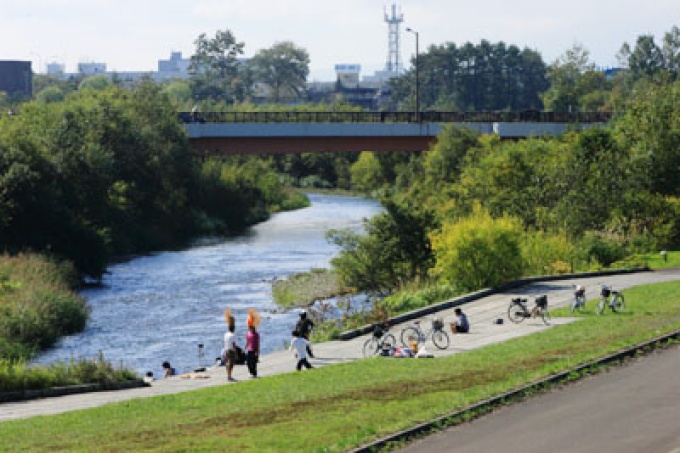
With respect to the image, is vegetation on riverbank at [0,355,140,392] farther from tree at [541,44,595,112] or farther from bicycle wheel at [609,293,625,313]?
tree at [541,44,595,112]

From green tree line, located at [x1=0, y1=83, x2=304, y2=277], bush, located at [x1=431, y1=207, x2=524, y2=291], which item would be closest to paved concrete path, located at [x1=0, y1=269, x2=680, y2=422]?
bush, located at [x1=431, y1=207, x2=524, y2=291]

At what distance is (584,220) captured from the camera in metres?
61.4

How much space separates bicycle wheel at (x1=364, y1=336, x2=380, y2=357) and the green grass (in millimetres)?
2349

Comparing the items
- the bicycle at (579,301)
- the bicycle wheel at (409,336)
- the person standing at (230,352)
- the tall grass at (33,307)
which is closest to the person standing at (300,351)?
the person standing at (230,352)

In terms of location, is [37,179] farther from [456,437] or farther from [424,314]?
[456,437]

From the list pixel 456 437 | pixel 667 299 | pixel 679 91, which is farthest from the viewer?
pixel 679 91

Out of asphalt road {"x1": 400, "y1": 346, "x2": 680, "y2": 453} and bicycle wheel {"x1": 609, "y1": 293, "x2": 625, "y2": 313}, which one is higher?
asphalt road {"x1": 400, "y1": 346, "x2": 680, "y2": 453}

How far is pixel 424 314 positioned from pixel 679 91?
34.4 metres

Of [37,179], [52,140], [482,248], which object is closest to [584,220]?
[482,248]

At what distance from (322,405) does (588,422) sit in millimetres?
5353

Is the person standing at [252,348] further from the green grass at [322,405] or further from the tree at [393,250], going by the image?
the tree at [393,250]

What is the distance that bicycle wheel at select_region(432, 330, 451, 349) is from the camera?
36375 mm

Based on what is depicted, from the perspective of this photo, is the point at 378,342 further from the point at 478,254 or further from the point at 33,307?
the point at 33,307

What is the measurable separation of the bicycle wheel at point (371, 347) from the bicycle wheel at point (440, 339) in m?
1.62
